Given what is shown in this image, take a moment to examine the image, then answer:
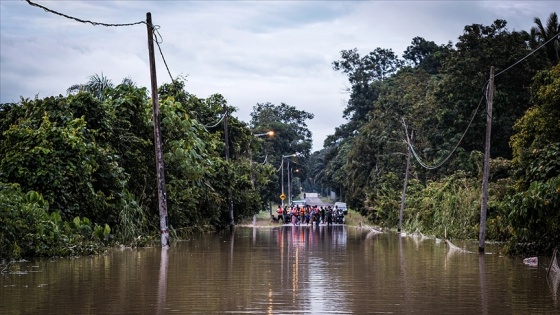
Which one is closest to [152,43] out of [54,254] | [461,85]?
[54,254]

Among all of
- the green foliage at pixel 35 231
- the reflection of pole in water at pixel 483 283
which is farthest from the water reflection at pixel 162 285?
the reflection of pole in water at pixel 483 283

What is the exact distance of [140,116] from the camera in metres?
40.8

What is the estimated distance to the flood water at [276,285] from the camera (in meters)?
14.1

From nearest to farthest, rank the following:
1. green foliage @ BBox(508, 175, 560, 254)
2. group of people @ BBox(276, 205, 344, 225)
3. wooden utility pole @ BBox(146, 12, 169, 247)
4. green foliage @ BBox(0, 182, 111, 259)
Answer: green foliage @ BBox(0, 182, 111, 259), green foliage @ BBox(508, 175, 560, 254), wooden utility pole @ BBox(146, 12, 169, 247), group of people @ BBox(276, 205, 344, 225)

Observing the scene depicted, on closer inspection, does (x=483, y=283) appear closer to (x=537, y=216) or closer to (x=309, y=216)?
(x=537, y=216)

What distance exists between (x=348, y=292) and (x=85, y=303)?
4808 mm

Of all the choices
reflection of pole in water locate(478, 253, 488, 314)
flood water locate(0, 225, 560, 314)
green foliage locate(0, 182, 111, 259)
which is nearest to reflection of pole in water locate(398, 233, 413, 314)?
flood water locate(0, 225, 560, 314)

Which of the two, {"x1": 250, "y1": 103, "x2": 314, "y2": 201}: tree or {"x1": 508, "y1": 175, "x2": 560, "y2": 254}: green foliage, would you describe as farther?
{"x1": 250, "y1": 103, "x2": 314, "y2": 201}: tree

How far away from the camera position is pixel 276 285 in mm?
17984

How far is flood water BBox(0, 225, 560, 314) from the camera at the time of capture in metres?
14.1

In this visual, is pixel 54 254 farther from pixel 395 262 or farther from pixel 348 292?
pixel 348 292

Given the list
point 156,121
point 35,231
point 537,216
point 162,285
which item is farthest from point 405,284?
point 156,121

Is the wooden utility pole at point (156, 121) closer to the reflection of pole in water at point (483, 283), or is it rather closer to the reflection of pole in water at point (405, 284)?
the reflection of pole in water at point (405, 284)

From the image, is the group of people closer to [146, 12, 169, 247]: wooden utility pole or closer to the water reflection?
[146, 12, 169, 247]: wooden utility pole
